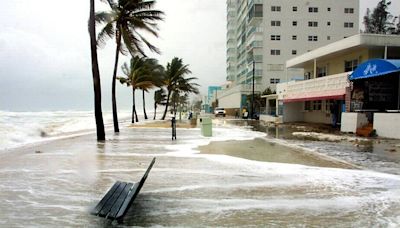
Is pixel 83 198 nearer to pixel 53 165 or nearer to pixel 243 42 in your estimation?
pixel 53 165

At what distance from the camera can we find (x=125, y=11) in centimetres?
2150

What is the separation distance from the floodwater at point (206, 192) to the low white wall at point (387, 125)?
8674 mm

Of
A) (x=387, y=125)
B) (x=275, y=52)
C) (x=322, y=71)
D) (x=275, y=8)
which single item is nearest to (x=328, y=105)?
(x=322, y=71)

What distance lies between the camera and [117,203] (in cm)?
520

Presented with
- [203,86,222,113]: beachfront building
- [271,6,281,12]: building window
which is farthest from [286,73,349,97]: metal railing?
[203,86,222,113]: beachfront building

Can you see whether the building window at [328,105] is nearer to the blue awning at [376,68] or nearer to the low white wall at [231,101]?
the blue awning at [376,68]

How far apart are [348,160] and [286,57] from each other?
191ft

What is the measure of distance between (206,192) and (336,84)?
71.5ft

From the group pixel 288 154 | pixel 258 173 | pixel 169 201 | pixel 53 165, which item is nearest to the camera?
pixel 169 201

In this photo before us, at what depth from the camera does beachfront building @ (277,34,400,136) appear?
71.8 feet

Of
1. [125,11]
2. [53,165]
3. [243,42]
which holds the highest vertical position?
[243,42]

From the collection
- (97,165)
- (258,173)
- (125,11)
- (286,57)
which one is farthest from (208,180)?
(286,57)

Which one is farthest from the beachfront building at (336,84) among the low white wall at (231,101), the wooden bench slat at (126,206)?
the low white wall at (231,101)

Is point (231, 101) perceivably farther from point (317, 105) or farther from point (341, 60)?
point (341, 60)
